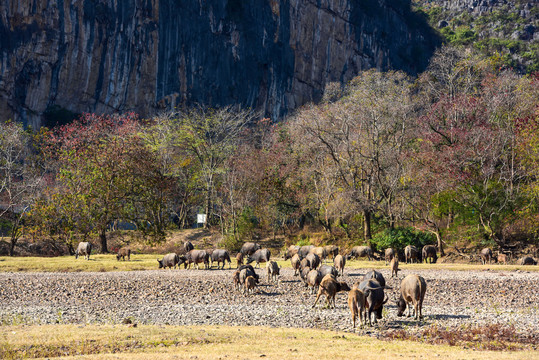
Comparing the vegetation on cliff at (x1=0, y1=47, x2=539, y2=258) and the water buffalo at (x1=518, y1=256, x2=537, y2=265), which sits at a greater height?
the vegetation on cliff at (x1=0, y1=47, x2=539, y2=258)

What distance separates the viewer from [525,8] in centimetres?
12938

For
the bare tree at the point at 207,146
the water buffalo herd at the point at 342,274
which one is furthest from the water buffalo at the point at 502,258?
the bare tree at the point at 207,146

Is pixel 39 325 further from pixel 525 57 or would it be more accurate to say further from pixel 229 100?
pixel 525 57

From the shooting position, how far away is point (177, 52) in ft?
284

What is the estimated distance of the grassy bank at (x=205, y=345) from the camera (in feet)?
35.4

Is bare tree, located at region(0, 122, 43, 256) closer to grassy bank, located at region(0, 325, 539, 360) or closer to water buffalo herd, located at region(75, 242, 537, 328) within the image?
water buffalo herd, located at region(75, 242, 537, 328)

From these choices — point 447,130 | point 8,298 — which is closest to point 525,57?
point 447,130

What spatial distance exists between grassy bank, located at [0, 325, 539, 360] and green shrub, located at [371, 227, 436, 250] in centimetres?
2305

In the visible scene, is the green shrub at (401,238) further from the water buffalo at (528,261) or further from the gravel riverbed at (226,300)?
the gravel riverbed at (226,300)

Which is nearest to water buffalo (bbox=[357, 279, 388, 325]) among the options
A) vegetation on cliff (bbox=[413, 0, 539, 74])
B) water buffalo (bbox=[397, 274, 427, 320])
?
water buffalo (bbox=[397, 274, 427, 320])

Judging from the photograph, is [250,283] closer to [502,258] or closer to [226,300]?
[226,300]

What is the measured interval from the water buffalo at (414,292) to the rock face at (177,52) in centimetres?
6848

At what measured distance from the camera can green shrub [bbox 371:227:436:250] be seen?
35781mm

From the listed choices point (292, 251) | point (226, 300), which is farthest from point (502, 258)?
point (226, 300)
